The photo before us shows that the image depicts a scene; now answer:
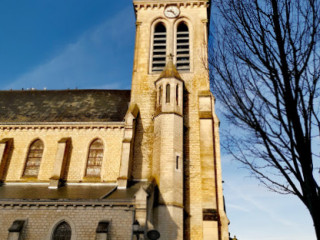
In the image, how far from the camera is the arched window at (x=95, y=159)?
17.4 m

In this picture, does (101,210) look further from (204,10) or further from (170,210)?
(204,10)

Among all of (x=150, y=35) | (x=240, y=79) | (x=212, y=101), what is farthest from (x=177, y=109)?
(x=240, y=79)

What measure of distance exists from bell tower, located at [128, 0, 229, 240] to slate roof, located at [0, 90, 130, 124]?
1.99 meters

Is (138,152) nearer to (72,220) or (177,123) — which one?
(177,123)

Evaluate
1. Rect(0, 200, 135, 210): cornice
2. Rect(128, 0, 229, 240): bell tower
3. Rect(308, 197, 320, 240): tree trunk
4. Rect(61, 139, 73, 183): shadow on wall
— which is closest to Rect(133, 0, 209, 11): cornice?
Rect(128, 0, 229, 240): bell tower

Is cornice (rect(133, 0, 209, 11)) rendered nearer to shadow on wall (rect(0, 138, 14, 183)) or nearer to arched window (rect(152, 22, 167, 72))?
arched window (rect(152, 22, 167, 72))

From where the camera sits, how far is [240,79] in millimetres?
7195

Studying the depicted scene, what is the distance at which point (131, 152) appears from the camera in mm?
17094

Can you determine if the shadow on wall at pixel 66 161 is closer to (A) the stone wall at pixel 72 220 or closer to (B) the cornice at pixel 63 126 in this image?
(B) the cornice at pixel 63 126

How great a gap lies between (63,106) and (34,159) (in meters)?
4.63

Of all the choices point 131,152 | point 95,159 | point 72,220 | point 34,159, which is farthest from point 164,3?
point 72,220

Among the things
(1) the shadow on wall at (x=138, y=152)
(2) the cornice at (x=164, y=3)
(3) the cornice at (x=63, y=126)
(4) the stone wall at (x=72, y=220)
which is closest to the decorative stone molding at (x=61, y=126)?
(3) the cornice at (x=63, y=126)

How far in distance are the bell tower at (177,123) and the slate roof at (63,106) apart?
199cm

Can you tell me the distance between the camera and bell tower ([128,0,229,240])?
606 inches
